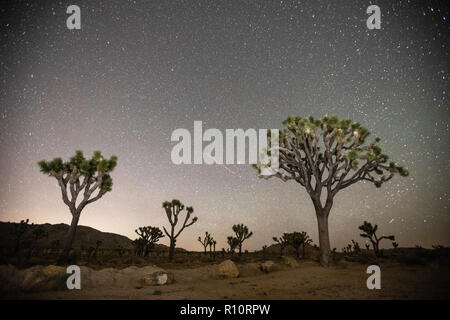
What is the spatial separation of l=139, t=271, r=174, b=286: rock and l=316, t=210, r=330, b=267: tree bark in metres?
8.14

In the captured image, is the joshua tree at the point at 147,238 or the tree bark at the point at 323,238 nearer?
the tree bark at the point at 323,238

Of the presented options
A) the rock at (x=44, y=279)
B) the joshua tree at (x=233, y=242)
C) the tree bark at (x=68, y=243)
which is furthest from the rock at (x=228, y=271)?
the joshua tree at (x=233, y=242)

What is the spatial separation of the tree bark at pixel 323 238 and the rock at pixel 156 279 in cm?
814

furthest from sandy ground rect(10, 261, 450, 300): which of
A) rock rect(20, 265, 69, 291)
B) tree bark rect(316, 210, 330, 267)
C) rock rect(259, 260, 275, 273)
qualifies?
rock rect(259, 260, 275, 273)

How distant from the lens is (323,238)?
12422 mm

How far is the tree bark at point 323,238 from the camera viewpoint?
12180 mm

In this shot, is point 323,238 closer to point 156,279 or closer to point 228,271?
point 228,271

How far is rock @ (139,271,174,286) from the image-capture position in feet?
31.0

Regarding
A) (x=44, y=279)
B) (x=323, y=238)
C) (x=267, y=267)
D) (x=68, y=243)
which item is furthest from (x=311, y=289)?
(x=68, y=243)

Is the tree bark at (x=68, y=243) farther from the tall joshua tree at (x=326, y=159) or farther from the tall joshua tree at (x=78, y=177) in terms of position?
the tall joshua tree at (x=326, y=159)

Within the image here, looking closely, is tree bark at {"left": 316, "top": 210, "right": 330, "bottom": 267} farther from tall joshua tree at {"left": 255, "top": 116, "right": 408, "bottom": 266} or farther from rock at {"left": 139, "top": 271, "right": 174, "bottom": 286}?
rock at {"left": 139, "top": 271, "right": 174, "bottom": 286}

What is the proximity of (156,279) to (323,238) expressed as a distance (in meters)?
8.94
